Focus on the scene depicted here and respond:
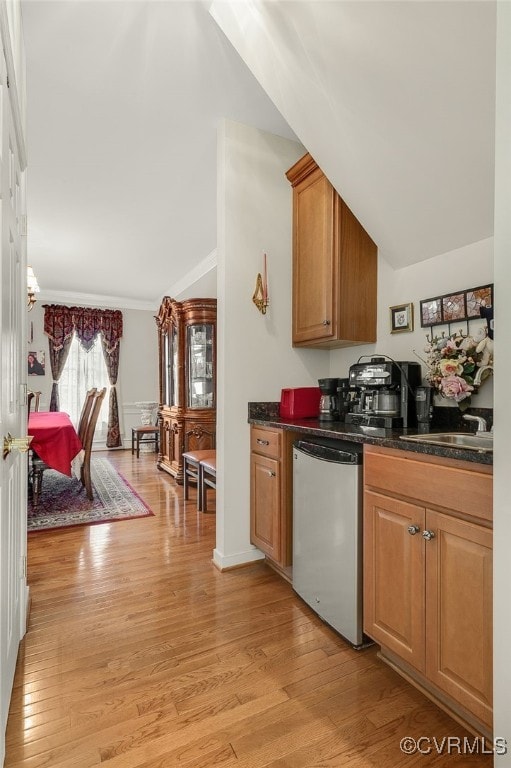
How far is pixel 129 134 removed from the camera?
8.91 feet

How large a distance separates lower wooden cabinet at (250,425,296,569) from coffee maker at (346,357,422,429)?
46cm

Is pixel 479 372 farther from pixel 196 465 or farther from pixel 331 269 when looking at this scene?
pixel 196 465

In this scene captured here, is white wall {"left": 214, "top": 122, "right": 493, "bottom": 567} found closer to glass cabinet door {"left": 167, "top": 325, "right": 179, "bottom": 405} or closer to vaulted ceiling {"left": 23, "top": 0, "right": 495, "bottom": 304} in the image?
vaulted ceiling {"left": 23, "top": 0, "right": 495, "bottom": 304}

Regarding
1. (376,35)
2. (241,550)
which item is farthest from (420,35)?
(241,550)

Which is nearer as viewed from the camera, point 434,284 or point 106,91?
point 434,284

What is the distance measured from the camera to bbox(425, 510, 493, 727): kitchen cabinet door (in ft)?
3.77

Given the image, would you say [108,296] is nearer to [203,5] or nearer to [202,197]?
[202,197]

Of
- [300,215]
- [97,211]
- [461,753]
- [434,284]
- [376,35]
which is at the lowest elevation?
[461,753]

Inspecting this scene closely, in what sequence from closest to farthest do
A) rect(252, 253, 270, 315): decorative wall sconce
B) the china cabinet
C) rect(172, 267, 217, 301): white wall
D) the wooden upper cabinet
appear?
the wooden upper cabinet → rect(252, 253, 270, 315): decorative wall sconce → the china cabinet → rect(172, 267, 217, 301): white wall

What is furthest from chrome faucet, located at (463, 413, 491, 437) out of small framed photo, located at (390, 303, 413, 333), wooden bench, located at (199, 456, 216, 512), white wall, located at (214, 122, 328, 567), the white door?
wooden bench, located at (199, 456, 216, 512)

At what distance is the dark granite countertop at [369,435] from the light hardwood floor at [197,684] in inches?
35.5

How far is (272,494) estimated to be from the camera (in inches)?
90.8

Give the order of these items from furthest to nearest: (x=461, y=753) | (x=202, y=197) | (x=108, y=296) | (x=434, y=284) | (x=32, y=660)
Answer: (x=108, y=296) → (x=202, y=197) → (x=434, y=284) → (x=32, y=660) → (x=461, y=753)

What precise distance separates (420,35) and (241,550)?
2.65 meters
